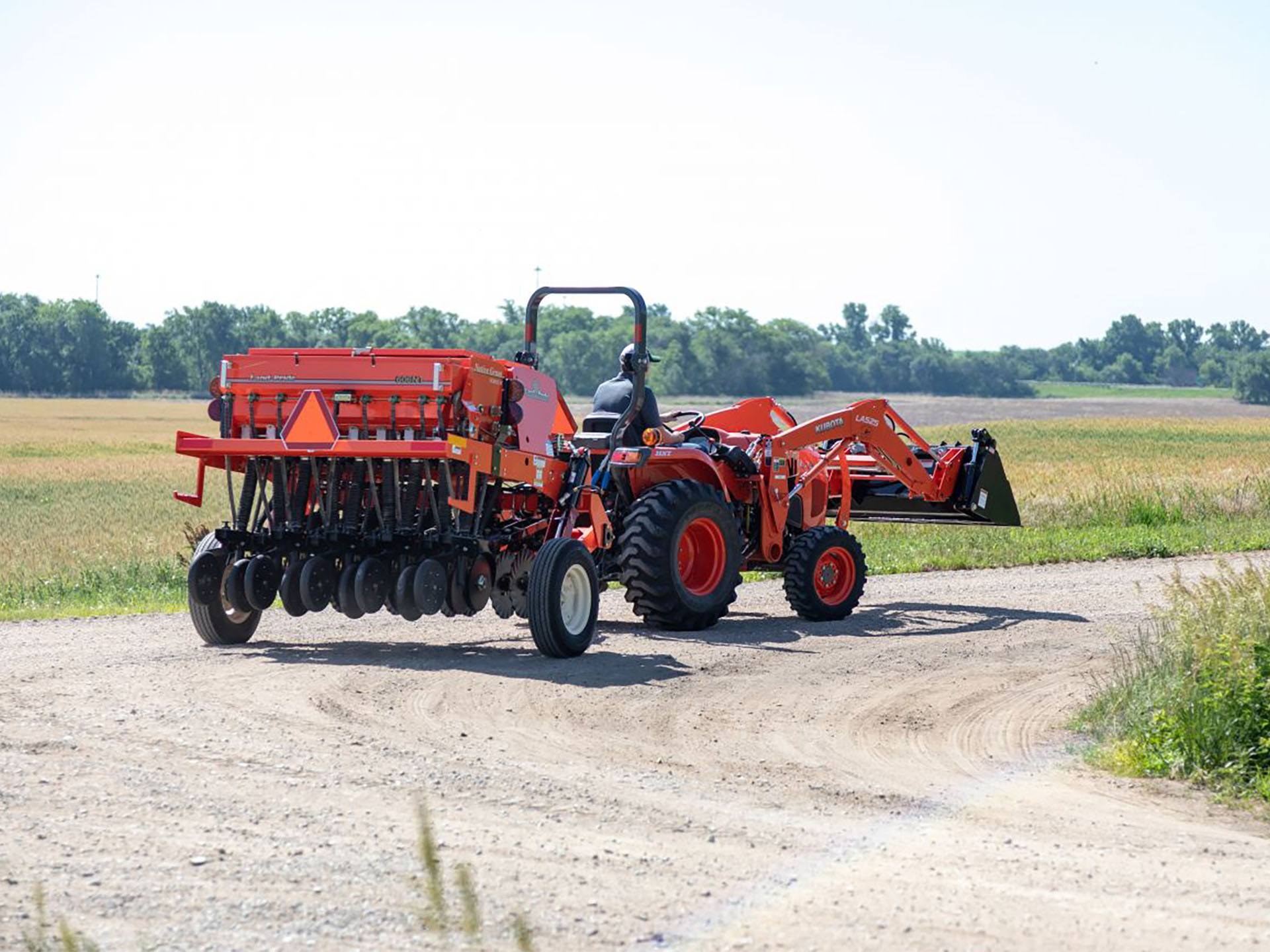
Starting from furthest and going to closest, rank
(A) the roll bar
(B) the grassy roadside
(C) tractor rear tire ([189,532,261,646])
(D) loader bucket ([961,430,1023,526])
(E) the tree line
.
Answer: (E) the tree line → (D) loader bucket ([961,430,1023,526]) → (A) the roll bar → (C) tractor rear tire ([189,532,261,646]) → (B) the grassy roadside

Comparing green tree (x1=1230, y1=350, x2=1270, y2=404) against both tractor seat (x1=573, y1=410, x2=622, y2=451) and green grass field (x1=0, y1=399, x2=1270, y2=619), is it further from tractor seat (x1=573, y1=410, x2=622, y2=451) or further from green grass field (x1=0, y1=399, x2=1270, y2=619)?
tractor seat (x1=573, y1=410, x2=622, y2=451)

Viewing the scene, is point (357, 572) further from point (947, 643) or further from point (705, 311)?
point (705, 311)

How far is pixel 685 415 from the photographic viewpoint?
15812 millimetres

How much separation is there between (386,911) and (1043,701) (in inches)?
227

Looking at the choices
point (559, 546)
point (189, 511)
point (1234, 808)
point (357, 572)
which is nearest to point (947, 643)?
point (559, 546)

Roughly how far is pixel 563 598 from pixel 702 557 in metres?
2.37

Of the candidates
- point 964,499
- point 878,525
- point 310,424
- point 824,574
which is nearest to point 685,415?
point 824,574

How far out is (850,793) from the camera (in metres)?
7.95

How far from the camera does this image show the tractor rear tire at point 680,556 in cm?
1333

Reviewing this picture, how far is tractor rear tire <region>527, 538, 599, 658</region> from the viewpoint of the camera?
459 inches

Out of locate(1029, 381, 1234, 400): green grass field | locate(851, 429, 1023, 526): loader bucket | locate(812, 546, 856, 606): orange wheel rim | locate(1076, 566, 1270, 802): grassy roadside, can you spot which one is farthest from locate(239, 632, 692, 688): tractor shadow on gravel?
locate(1029, 381, 1234, 400): green grass field

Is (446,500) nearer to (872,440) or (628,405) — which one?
(628,405)

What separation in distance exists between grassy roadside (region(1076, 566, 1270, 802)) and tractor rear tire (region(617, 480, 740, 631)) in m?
4.38

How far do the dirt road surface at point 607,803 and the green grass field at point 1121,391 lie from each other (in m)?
152
